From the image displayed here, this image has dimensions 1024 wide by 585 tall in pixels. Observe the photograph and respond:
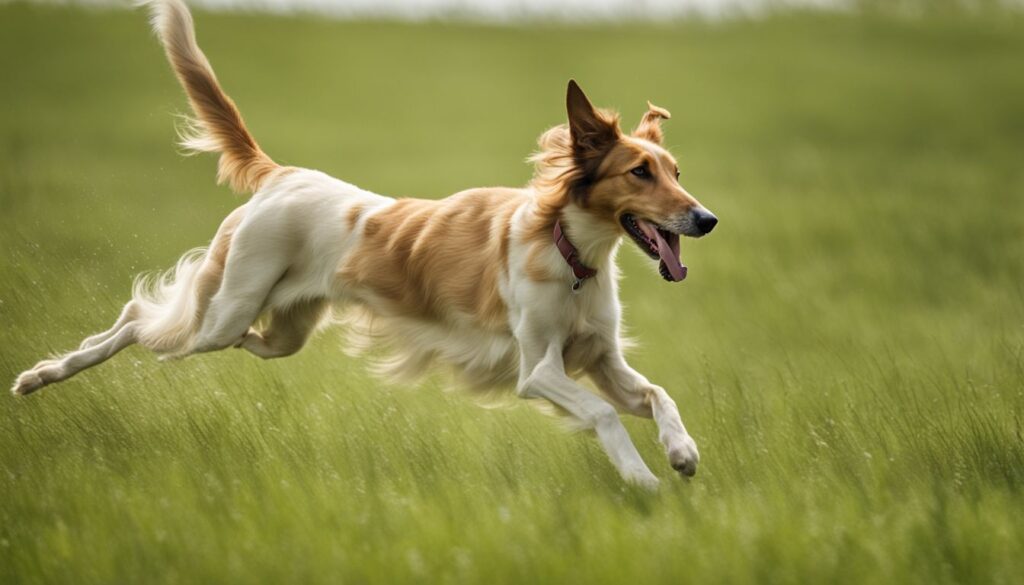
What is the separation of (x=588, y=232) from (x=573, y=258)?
140mm

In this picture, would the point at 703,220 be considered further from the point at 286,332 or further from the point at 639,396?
the point at 286,332

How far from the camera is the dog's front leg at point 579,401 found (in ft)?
18.6

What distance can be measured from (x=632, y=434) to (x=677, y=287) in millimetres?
6363

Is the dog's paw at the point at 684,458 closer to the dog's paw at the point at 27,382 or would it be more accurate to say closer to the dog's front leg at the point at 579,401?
the dog's front leg at the point at 579,401

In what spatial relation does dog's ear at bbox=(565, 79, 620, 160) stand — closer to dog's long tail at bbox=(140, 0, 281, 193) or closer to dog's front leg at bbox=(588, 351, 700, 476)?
dog's front leg at bbox=(588, 351, 700, 476)

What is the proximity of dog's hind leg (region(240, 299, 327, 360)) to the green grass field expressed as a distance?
29 centimetres

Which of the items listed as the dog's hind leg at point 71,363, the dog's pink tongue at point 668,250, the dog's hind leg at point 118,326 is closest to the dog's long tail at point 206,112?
the dog's hind leg at point 118,326

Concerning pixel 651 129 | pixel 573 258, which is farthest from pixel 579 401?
pixel 651 129

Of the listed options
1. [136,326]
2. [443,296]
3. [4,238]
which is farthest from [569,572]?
[4,238]

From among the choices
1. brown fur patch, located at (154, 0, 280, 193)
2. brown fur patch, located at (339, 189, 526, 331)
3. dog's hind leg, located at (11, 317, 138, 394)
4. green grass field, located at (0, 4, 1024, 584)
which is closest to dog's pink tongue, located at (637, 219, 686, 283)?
brown fur patch, located at (339, 189, 526, 331)

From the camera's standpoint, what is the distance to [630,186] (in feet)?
19.5

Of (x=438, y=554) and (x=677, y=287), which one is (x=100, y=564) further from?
(x=677, y=287)

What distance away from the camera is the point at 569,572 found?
4.91 meters

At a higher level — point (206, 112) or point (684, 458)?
point (206, 112)
